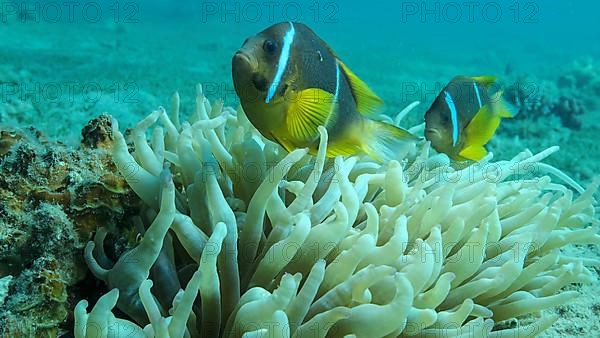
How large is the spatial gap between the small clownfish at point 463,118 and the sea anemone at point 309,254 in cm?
43

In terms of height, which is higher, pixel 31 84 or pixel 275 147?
pixel 275 147

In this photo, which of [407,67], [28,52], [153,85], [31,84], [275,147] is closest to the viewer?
[275,147]

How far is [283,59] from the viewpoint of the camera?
165cm

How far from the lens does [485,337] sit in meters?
1.55

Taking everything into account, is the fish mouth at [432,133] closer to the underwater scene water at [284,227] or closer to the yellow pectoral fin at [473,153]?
the underwater scene water at [284,227]

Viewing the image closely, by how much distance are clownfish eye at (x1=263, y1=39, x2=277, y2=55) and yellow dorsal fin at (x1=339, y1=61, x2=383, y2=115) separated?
33cm

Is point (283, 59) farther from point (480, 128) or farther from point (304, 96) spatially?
point (480, 128)

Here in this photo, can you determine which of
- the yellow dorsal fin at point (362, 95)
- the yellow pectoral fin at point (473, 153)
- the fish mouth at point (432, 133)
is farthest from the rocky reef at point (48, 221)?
the yellow pectoral fin at point (473, 153)

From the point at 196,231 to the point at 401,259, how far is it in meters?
0.63

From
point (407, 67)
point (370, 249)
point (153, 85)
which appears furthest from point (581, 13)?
point (370, 249)

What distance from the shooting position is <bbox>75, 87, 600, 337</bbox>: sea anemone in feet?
4.68

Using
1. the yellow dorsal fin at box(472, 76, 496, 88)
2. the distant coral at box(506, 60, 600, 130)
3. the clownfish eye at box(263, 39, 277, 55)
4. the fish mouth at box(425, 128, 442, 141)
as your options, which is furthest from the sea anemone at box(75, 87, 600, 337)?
the distant coral at box(506, 60, 600, 130)

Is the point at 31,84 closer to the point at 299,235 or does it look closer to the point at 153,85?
the point at 153,85

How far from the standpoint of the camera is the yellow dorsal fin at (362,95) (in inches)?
74.5
